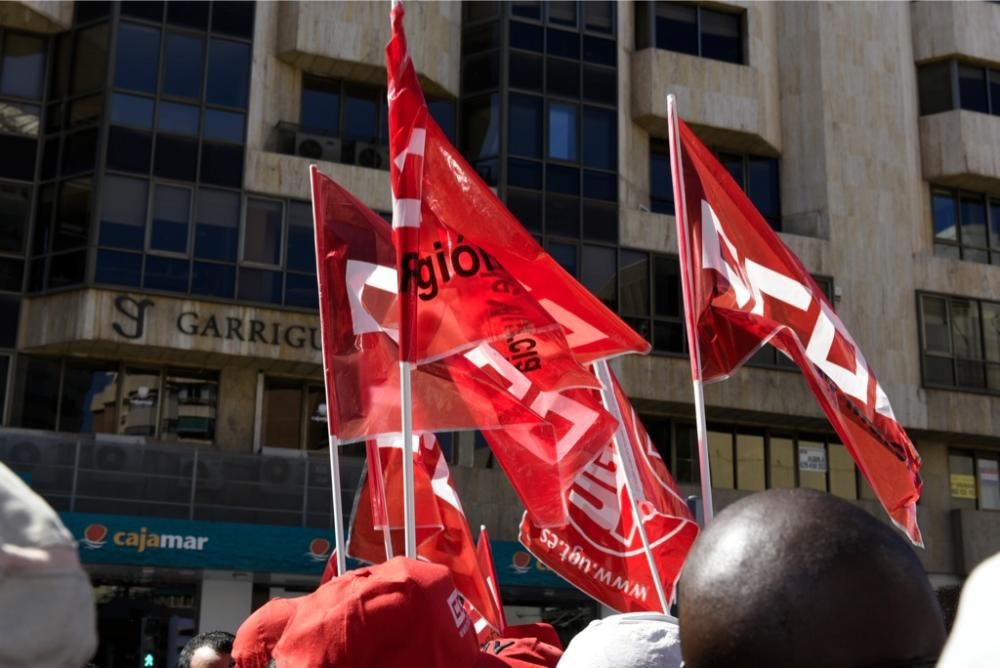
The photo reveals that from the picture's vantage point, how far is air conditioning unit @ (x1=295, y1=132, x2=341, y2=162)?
2514 centimetres

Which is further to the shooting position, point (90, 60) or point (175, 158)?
point (90, 60)

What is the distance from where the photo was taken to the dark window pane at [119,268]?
23.0 meters

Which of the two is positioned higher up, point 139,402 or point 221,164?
point 221,164

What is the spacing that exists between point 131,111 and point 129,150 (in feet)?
2.29

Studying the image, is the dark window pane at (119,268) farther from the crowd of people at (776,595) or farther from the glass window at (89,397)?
the crowd of people at (776,595)

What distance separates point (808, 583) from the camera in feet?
5.32

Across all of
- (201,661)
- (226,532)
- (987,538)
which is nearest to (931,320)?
(987,538)

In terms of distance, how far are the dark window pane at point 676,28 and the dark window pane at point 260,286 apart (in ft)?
31.4

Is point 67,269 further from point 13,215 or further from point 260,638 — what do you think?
point 260,638

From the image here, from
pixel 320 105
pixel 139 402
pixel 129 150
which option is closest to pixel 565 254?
pixel 320 105

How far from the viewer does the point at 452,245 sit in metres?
8.30

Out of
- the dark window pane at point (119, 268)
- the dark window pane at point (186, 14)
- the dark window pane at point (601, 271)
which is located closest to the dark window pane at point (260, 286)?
the dark window pane at point (119, 268)

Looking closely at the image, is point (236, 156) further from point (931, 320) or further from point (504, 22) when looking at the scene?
point (931, 320)

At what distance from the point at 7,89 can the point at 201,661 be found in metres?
20.6
